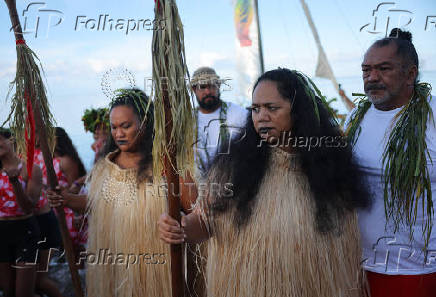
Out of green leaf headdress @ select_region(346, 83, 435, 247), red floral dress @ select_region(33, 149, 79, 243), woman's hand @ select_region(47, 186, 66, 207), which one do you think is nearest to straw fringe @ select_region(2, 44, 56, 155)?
woman's hand @ select_region(47, 186, 66, 207)

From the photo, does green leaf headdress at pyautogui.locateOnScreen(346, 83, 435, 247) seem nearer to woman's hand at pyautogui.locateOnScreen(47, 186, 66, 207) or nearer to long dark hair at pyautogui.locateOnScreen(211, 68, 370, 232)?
long dark hair at pyautogui.locateOnScreen(211, 68, 370, 232)

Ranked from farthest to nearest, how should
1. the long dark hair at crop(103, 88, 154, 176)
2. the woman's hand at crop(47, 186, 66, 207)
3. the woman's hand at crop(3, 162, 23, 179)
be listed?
the woman's hand at crop(3, 162, 23, 179)
the long dark hair at crop(103, 88, 154, 176)
the woman's hand at crop(47, 186, 66, 207)

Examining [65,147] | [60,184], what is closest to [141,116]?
[60,184]

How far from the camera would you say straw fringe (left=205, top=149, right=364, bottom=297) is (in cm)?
174

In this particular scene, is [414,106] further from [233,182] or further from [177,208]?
[177,208]

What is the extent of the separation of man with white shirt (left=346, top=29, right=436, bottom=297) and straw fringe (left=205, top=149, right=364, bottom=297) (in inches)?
9.6

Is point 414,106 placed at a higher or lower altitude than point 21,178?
higher

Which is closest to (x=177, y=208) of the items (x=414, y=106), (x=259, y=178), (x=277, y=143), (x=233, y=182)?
(x=233, y=182)

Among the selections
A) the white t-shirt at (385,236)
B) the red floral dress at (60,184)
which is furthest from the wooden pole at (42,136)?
the white t-shirt at (385,236)

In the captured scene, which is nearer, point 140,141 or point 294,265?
point 294,265

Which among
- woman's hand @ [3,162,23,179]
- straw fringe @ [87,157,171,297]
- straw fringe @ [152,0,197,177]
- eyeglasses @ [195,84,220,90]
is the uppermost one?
eyeglasses @ [195,84,220,90]

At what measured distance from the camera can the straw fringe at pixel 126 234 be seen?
7.98 ft

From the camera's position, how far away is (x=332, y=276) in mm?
1747

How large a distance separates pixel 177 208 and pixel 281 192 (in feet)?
1.51
